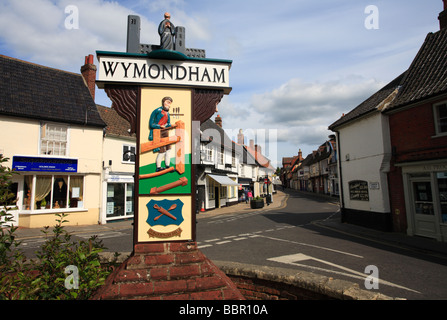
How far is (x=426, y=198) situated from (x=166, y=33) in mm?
11736

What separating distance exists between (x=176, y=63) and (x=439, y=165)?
422 inches

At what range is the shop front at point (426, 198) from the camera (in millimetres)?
9766

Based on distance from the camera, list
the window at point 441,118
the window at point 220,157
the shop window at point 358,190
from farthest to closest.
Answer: the window at point 220,157
the shop window at point 358,190
the window at point 441,118

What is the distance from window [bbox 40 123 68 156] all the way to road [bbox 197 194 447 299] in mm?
10299

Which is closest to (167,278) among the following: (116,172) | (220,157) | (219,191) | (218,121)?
(116,172)

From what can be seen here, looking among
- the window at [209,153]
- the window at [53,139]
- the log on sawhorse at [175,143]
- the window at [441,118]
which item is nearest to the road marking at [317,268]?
the log on sawhorse at [175,143]

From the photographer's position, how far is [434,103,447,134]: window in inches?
386

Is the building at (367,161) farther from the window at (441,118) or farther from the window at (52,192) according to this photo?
the window at (52,192)

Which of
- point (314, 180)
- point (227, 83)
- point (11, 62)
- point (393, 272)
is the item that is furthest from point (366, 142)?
point (314, 180)

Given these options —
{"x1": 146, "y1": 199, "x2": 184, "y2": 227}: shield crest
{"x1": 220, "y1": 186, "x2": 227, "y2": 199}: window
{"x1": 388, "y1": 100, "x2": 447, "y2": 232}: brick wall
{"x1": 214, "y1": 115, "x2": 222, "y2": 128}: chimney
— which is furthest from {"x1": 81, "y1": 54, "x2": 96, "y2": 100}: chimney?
{"x1": 388, "y1": 100, "x2": 447, "y2": 232}: brick wall

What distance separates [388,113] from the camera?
39.1 ft

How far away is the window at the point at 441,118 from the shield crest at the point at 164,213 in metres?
11.1

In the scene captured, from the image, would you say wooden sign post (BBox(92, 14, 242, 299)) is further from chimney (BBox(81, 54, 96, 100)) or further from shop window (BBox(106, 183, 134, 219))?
chimney (BBox(81, 54, 96, 100))

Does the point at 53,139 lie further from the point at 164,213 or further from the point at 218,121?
the point at 218,121
